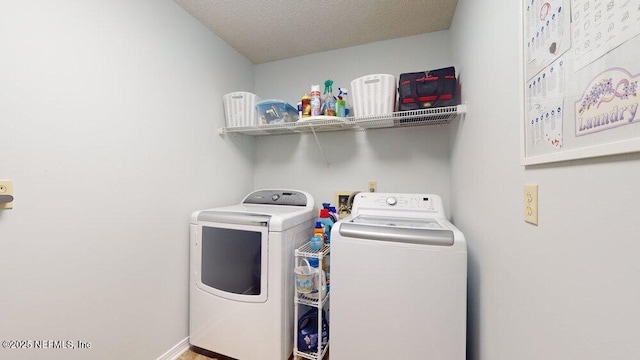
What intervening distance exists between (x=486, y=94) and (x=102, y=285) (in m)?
2.04

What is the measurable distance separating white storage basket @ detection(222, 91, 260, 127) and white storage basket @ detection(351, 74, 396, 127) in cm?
85

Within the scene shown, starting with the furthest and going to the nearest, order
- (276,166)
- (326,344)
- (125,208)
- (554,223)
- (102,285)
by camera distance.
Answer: (276,166)
(326,344)
(125,208)
(102,285)
(554,223)

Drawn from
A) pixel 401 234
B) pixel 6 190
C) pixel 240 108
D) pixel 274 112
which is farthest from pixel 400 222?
pixel 6 190

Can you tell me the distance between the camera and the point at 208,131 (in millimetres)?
1884

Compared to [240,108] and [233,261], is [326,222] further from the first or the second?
[240,108]

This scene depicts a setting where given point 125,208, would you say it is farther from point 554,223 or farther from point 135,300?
point 554,223

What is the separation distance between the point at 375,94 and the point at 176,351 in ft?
7.17

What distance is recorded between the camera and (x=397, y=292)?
1135 millimetres

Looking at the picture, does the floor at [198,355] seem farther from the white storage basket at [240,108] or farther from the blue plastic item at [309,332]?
the white storage basket at [240,108]

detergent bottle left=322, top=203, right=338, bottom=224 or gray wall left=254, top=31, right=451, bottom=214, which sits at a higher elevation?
gray wall left=254, top=31, right=451, bottom=214

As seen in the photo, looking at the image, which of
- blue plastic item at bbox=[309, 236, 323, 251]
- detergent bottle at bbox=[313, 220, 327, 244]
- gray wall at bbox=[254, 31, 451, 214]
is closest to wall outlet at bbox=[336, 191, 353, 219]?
gray wall at bbox=[254, 31, 451, 214]

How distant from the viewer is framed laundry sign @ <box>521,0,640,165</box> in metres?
0.39

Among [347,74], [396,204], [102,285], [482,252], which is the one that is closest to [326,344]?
[396,204]

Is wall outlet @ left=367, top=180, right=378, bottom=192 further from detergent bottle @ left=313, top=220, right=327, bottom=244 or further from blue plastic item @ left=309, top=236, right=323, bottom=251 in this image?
blue plastic item @ left=309, top=236, right=323, bottom=251
